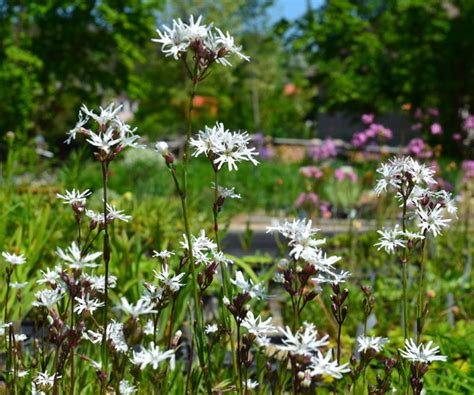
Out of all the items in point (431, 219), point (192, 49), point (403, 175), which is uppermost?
point (192, 49)

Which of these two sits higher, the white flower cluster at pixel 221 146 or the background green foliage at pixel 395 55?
the background green foliage at pixel 395 55

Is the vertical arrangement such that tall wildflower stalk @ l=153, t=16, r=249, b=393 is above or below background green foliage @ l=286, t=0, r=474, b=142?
below

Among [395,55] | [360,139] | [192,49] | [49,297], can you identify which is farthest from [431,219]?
[395,55]

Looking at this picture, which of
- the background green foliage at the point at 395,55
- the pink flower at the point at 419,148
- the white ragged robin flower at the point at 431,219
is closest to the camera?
the white ragged robin flower at the point at 431,219

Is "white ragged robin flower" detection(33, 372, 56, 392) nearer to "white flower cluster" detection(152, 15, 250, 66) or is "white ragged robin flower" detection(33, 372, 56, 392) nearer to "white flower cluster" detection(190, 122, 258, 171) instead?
"white flower cluster" detection(190, 122, 258, 171)

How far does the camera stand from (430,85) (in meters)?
21.6

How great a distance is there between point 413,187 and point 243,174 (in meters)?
12.9

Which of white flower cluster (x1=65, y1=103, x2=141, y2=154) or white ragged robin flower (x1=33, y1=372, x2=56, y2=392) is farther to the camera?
white ragged robin flower (x1=33, y1=372, x2=56, y2=392)

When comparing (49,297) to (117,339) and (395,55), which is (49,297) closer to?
(117,339)

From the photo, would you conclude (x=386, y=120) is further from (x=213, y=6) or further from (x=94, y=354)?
(x=94, y=354)

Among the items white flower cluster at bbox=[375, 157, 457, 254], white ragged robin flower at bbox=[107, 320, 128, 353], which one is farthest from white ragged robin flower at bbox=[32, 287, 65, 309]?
white flower cluster at bbox=[375, 157, 457, 254]

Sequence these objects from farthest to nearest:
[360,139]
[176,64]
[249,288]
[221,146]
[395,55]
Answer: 1. [176,64]
2. [395,55]
3. [360,139]
4. [249,288]
5. [221,146]

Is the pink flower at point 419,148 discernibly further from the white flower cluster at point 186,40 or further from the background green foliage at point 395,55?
the background green foliage at point 395,55

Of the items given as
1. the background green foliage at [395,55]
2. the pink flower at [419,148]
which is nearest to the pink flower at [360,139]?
the pink flower at [419,148]
